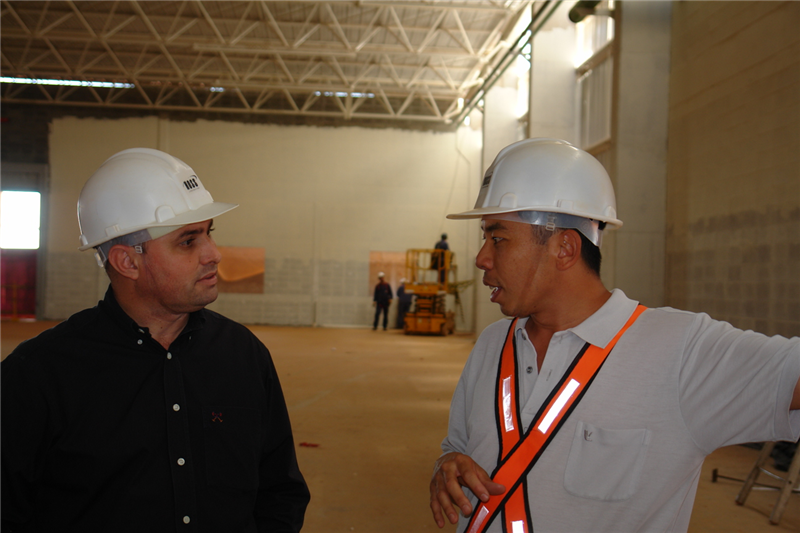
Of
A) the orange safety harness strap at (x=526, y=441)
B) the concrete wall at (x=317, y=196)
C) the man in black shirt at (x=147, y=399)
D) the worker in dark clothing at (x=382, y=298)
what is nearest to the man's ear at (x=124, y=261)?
the man in black shirt at (x=147, y=399)

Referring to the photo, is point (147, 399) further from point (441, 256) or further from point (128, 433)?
point (441, 256)

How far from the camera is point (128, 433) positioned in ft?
5.72

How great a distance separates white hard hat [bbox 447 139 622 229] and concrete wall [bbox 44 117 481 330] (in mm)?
19370

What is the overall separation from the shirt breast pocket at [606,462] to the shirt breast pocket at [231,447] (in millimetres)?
1043

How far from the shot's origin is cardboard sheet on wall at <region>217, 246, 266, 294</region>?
831 inches

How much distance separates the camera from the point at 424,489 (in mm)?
5035

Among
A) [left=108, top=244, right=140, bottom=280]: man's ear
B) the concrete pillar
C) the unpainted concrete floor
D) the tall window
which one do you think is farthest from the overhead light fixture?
[left=108, top=244, right=140, bottom=280]: man's ear

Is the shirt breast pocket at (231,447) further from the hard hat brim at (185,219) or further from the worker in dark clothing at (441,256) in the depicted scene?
the worker in dark clothing at (441,256)

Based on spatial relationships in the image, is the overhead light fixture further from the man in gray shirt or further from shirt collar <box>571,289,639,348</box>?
shirt collar <box>571,289,639,348</box>

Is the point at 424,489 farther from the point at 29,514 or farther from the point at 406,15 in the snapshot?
the point at 406,15

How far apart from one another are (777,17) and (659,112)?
242 cm

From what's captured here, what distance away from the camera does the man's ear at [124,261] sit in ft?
6.63

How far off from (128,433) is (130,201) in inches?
31.3

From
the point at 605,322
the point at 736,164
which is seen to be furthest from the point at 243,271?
the point at 605,322
